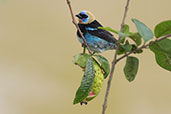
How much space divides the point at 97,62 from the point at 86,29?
13.8 inches

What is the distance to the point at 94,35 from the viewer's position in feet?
3.00

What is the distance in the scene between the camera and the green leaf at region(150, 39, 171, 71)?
530 millimetres

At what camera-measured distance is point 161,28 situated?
0.54 metres

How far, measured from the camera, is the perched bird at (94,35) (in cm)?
84

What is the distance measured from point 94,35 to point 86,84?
37cm

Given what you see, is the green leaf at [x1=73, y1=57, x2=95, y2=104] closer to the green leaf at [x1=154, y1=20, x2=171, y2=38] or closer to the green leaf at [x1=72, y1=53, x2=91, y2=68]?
the green leaf at [x1=72, y1=53, x2=91, y2=68]

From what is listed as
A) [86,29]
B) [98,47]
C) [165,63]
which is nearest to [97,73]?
[165,63]

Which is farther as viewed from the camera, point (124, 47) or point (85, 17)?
point (85, 17)

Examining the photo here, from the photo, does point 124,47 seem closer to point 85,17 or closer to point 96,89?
point 96,89

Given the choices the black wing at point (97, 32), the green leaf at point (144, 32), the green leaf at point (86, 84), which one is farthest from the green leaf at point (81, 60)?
the black wing at point (97, 32)

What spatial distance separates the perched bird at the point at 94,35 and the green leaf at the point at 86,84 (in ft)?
0.75

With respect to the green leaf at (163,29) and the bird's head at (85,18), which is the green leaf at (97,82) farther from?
the bird's head at (85,18)

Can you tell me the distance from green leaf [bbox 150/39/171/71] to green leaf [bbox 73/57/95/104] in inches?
4.8

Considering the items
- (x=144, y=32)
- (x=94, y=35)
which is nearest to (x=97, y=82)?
(x=144, y=32)
